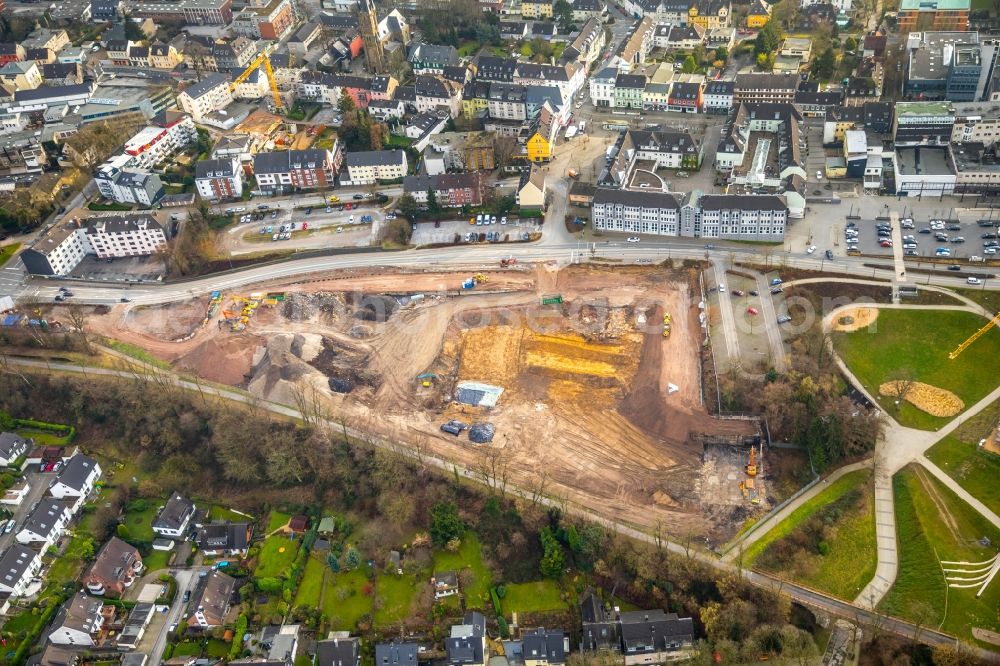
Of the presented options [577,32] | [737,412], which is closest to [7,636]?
[737,412]

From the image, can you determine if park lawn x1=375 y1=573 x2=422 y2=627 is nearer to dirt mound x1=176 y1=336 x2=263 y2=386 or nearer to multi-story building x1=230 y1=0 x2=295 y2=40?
dirt mound x1=176 y1=336 x2=263 y2=386

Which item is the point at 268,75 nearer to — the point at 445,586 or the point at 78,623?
the point at 78,623

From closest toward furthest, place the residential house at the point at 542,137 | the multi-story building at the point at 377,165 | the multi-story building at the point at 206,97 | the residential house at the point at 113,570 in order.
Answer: the residential house at the point at 113,570, the residential house at the point at 542,137, the multi-story building at the point at 377,165, the multi-story building at the point at 206,97

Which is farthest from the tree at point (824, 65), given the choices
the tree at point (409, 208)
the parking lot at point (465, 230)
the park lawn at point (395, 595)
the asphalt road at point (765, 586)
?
the park lawn at point (395, 595)

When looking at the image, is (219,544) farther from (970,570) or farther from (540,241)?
(970,570)

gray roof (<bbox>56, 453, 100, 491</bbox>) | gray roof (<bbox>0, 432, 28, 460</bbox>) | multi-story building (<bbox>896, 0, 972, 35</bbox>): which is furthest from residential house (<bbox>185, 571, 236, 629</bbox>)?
multi-story building (<bbox>896, 0, 972, 35</bbox>)

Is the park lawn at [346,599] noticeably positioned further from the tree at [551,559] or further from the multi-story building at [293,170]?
the multi-story building at [293,170]
